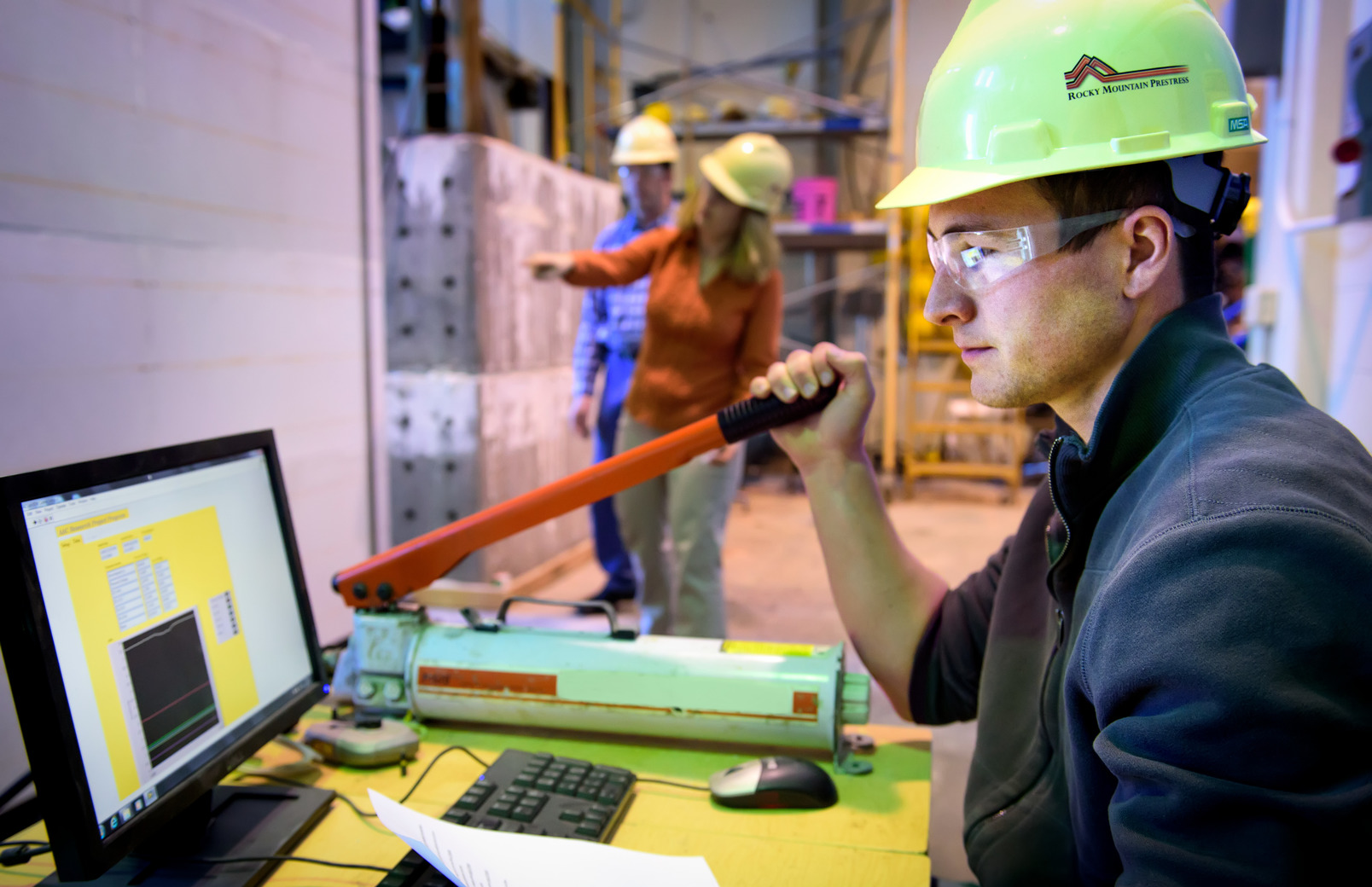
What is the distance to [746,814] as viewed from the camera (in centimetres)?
102

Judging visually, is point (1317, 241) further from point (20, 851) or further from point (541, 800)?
point (20, 851)

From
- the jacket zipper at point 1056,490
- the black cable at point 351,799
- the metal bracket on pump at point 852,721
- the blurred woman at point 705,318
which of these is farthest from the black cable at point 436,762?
the blurred woman at point 705,318

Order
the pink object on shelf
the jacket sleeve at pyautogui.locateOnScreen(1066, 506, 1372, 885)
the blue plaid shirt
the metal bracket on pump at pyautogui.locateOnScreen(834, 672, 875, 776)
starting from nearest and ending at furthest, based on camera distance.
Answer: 1. the jacket sleeve at pyautogui.locateOnScreen(1066, 506, 1372, 885)
2. the metal bracket on pump at pyautogui.locateOnScreen(834, 672, 875, 776)
3. the blue plaid shirt
4. the pink object on shelf

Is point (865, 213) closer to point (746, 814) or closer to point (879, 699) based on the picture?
point (879, 699)

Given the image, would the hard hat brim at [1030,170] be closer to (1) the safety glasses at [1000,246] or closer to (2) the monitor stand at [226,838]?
(1) the safety glasses at [1000,246]

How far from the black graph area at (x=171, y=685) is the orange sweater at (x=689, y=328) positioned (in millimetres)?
1813

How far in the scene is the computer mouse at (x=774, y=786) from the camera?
1.02m

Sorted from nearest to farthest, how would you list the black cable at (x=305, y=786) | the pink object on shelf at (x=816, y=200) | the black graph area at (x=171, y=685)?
1. the black graph area at (x=171, y=685)
2. the black cable at (x=305, y=786)
3. the pink object on shelf at (x=816, y=200)

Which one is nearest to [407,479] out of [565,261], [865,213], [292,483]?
[565,261]

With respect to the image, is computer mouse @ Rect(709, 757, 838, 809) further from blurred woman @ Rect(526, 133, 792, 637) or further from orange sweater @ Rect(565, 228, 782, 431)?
orange sweater @ Rect(565, 228, 782, 431)

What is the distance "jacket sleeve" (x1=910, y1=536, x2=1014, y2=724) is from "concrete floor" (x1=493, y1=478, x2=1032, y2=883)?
3.36 ft

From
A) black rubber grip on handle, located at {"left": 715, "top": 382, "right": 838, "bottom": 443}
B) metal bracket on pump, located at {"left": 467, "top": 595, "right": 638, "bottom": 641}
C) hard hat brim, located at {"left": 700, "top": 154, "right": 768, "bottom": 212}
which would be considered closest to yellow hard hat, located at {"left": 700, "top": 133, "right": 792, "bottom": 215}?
hard hat brim, located at {"left": 700, "top": 154, "right": 768, "bottom": 212}

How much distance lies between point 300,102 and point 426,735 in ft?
4.40

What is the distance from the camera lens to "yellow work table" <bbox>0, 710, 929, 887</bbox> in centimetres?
→ 90
